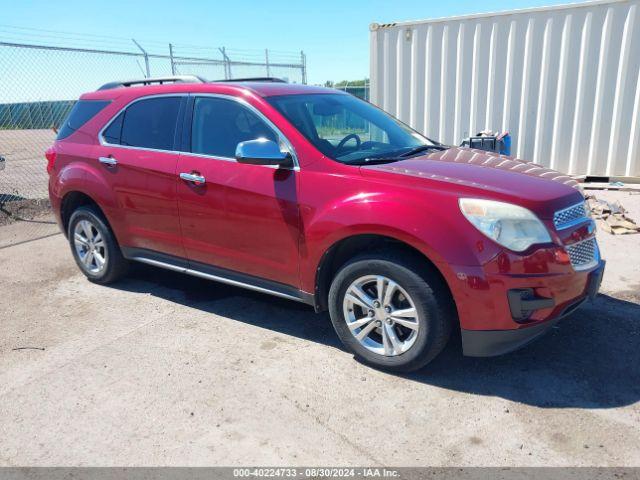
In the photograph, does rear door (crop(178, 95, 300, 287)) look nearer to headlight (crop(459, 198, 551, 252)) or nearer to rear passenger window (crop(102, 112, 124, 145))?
rear passenger window (crop(102, 112, 124, 145))

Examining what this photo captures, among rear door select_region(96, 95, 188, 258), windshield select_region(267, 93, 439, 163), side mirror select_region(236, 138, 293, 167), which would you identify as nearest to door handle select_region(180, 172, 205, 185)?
rear door select_region(96, 95, 188, 258)

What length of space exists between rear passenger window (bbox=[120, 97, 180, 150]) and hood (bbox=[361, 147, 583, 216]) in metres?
1.81

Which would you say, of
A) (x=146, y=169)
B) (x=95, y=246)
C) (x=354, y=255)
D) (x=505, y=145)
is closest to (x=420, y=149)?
(x=354, y=255)

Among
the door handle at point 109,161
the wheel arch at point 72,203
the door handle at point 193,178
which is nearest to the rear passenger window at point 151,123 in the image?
the door handle at point 109,161

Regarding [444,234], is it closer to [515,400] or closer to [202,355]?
[515,400]

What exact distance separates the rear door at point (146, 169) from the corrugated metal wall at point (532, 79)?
6139 mm

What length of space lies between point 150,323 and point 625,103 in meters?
7.69

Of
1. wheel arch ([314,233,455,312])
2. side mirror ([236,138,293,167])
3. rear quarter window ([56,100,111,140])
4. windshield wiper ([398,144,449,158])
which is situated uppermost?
rear quarter window ([56,100,111,140])

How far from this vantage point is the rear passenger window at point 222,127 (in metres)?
3.82

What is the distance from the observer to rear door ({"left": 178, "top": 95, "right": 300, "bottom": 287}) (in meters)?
3.62

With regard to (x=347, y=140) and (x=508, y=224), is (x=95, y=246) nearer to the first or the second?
(x=347, y=140)

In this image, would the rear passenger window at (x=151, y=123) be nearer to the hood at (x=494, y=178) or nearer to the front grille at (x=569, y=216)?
the hood at (x=494, y=178)

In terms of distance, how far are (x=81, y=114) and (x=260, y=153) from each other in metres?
2.47

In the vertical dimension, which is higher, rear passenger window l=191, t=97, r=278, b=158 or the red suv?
rear passenger window l=191, t=97, r=278, b=158
